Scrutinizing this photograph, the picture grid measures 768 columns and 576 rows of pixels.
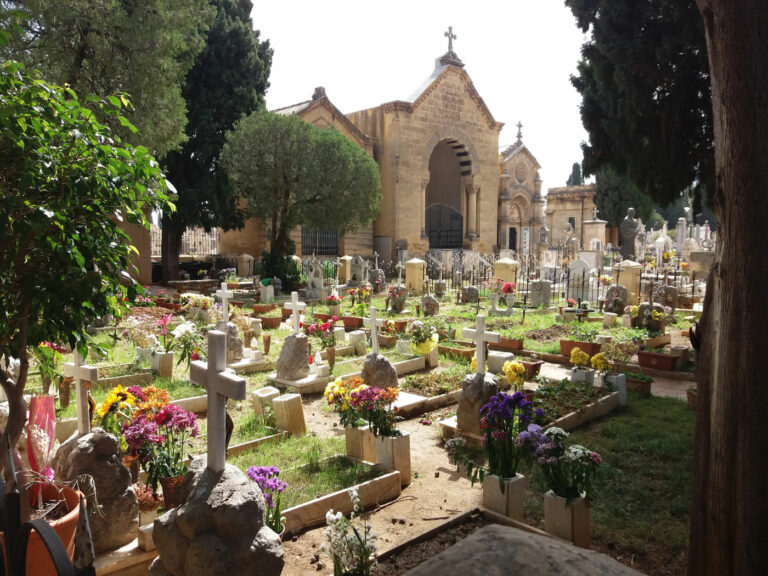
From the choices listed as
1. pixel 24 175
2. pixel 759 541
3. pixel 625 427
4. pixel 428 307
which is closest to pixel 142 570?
pixel 24 175

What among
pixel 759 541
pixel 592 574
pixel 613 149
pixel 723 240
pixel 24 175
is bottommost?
pixel 759 541

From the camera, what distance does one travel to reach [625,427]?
719 cm

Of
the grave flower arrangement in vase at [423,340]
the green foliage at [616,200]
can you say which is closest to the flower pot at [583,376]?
the grave flower arrangement in vase at [423,340]

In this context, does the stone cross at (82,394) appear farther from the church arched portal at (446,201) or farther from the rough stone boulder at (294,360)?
the church arched portal at (446,201)

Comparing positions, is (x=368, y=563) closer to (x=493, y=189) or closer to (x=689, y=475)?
(x=689, y=475)

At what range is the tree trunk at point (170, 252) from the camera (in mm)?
22297

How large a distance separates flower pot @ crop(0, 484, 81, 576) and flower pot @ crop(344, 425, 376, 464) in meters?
2.94

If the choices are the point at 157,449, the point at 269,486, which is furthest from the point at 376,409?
the point at 157,449

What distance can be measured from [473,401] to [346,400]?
5.14ft

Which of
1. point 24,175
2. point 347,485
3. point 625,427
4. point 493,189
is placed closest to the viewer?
point 24,175

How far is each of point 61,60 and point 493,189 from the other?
26053 millimetres

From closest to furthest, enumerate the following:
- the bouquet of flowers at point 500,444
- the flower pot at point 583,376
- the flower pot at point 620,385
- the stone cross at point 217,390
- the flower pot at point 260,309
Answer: the stone cross at point 217,390
the bouquet of flowers at point 500,444
the flower pot at point 620,385
the flower pot at point 583,376
the flower pot at point 260,309

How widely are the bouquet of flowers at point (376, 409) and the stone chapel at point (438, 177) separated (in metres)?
22.5

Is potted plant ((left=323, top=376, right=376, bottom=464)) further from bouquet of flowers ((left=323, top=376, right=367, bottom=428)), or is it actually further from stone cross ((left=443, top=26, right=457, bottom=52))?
stone cross ((left=443, top=26, right=457, bottom=52))
